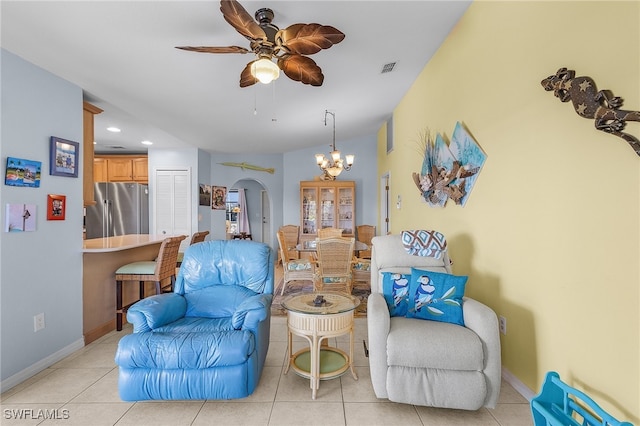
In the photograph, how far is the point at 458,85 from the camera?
286 cm

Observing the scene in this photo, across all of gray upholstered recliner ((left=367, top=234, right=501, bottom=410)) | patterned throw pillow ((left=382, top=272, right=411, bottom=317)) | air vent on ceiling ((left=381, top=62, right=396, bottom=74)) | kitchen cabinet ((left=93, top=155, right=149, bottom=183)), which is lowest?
gray upholstered recliner ((left=367, top=234, right=501, bottom=410))

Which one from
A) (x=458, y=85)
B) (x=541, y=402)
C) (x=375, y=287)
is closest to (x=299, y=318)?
(x=375, y=287)

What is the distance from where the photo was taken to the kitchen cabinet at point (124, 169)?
5672 millimetres

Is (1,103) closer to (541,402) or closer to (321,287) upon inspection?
(321,287)

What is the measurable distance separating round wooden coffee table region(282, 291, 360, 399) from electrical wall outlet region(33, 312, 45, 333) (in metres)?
1.97

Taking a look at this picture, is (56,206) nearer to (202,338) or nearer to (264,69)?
(202,338)

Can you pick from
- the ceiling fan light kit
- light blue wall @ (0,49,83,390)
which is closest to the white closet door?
light blue wall @ (0,49,83,390)

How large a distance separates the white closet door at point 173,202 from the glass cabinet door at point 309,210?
2.31m

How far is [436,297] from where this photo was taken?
213 centimetres

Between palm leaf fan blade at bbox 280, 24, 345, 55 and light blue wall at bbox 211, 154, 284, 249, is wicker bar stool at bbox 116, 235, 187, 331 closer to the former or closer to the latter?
palm leaf fan blade at bbox 280, 24, 345, 55

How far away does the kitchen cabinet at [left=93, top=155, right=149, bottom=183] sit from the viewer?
567 cm

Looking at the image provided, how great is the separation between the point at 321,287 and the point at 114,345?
2251mm

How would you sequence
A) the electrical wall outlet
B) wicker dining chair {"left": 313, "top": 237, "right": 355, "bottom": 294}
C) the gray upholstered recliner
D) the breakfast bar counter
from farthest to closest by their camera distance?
1. wicker dining chair {"left": 313, "top": 237, "right": 355, "bottom": 294}
2. the breakfast bar counter
3. the electrical wall outlet
4. the gray upholstered recliner

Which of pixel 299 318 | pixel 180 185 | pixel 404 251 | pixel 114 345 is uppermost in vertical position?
pixel 180 185
